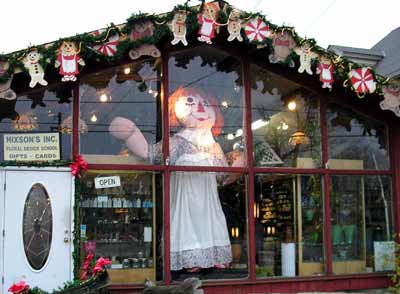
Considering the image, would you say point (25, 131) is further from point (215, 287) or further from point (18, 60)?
point (215, 287)

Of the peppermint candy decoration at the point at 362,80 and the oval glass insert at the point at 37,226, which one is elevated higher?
the peppermint candy decoration at the point at 362,80

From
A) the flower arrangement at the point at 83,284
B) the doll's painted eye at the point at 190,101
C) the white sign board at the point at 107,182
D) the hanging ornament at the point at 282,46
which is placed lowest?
the flower arrangement at the point at 83,284

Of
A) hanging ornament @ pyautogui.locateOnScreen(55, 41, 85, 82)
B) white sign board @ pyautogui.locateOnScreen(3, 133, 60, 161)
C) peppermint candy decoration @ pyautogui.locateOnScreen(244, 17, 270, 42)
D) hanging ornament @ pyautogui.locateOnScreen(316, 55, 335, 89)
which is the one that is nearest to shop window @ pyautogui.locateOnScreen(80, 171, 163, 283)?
white sign board @ pyautogui.locateOnScreen(3, 133, 60, 161)

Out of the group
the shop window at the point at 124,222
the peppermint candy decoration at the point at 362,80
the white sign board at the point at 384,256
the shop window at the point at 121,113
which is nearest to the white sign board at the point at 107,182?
the shop window at the point at 124,222

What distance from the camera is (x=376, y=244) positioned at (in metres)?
10.3

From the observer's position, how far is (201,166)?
30.1 ft

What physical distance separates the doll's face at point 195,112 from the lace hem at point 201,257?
204 cm

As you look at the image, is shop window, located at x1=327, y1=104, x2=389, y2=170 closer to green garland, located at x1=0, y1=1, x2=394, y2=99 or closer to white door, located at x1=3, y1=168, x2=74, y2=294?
green garland, located at x1=0, y1=1, x2=394, y2=99

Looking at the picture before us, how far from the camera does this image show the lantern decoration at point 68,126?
853 cm

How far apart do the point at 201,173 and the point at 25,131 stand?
9.34 ft

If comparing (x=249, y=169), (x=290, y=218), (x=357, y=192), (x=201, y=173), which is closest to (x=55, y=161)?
(x=201, y=173)

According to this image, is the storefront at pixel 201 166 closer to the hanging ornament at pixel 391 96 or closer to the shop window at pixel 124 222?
the shop window at pixel 124 222

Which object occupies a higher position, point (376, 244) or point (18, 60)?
point (18, 60)

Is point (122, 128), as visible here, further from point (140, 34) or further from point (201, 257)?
point (201, 257)
